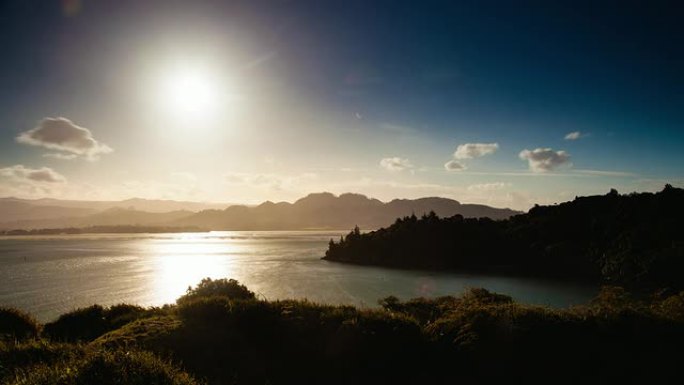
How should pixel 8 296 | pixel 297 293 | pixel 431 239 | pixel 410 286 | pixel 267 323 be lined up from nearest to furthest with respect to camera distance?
pixel 267 323, pixel 8 296, pixel 297 293, pixel 410 286, pixel 431 239

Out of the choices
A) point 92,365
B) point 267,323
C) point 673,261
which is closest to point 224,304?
point 267,323

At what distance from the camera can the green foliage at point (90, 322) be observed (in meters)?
23.6

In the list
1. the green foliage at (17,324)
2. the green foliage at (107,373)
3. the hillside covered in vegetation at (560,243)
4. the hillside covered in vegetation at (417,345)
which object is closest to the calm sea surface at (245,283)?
the hillside covered in vegetation at (560,243)

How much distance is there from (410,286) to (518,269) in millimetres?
45470

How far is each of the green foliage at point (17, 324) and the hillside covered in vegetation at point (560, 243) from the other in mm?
104892

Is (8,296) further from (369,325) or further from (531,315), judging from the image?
(531,315)

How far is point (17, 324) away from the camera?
21969 millimetres

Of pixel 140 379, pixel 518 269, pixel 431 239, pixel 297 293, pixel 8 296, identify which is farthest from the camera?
pixel 431 239

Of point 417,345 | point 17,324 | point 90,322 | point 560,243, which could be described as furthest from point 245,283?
point 560,243

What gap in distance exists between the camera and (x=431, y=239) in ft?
407

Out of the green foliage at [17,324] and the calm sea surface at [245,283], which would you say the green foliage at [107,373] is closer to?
the green foliage at [17,324]

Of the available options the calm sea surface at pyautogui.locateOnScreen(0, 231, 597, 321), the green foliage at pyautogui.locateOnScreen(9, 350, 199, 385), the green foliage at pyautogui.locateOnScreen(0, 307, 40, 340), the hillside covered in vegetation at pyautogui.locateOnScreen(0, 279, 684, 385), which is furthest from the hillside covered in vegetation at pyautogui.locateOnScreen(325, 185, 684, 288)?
the green foliage at pyautogui.locateOnScreen(0, 307, 40, 340)

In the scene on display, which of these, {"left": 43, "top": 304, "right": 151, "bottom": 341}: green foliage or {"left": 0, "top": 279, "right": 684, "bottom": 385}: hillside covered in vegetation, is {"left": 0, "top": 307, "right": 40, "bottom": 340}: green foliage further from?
{"left": 0, "top": 279, "right": 684, "bottom": 385}: hillside covered in vegetation

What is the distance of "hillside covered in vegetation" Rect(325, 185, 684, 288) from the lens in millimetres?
93312
